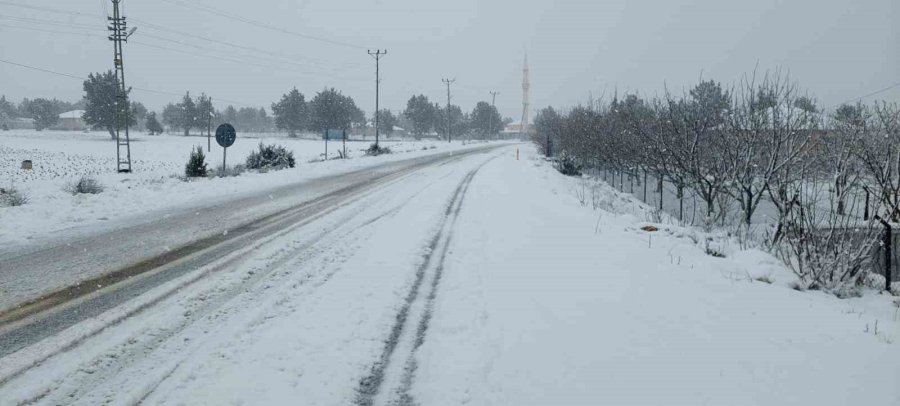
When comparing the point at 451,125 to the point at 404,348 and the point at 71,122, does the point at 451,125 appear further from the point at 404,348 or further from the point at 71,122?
the point at 404,348

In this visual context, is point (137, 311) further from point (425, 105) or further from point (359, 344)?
point (425, 105)

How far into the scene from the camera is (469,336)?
3.68 m

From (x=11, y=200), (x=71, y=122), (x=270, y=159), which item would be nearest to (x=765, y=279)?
(x=11, y=200)

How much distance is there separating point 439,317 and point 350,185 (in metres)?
10.8

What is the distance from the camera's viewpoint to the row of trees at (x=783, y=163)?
583 centimetres

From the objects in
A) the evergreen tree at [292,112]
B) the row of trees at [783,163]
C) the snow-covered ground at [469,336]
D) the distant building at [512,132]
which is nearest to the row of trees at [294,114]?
the evergreen tree at [292,112]

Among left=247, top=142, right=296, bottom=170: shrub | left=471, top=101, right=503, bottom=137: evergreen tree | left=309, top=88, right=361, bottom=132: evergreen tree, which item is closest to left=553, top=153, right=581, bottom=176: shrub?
left=247, top=142, right=296, bottom=170: shrub

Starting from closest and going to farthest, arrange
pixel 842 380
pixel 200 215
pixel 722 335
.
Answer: pixel 842 380
pixel 722 335
pixel 200 215

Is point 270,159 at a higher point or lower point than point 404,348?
higher

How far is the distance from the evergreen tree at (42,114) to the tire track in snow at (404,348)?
412ft

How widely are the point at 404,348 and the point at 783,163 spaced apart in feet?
30.7

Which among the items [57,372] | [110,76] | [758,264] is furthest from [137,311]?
[110,76]

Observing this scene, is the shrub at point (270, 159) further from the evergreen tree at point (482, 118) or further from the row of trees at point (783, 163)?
the evergreen tree at point (482, 118)

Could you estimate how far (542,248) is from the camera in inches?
269
